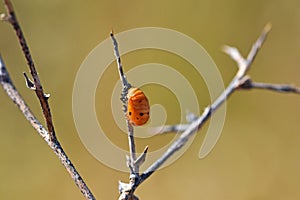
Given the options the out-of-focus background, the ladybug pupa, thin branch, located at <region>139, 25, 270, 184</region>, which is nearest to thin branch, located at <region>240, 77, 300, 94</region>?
thin branch, located at <region>139, 25, 270, 184</region>

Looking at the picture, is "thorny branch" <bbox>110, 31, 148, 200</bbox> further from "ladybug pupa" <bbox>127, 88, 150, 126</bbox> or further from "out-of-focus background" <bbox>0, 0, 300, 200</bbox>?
"out-of-focus background" <bbox>0, 0, 300, 200</bbox>

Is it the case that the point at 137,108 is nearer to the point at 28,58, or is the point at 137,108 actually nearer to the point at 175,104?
the point at 28,58

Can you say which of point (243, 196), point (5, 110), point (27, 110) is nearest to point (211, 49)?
point (243, 196)

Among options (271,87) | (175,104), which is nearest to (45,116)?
(271,87)

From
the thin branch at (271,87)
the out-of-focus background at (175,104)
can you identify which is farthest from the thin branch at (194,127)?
the out-of-focus background at (175,104)

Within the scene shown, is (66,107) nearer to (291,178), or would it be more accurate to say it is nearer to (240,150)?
(240,150)
